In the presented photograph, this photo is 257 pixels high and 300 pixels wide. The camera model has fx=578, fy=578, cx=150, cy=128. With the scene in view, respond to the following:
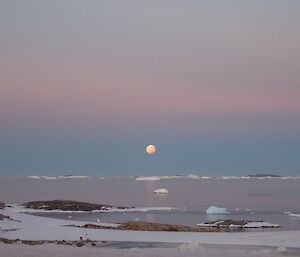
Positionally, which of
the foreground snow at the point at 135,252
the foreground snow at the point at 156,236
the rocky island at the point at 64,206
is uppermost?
the rocky island at the point at 64,206

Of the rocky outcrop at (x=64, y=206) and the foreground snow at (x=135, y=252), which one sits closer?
the foreground snow at (x=135, y=252)

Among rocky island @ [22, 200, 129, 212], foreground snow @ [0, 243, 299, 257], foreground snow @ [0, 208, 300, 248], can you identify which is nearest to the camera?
foreground snow @ [0, 243, 299, 257]

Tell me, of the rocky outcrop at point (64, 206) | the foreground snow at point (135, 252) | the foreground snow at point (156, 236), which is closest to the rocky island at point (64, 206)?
the rocky outcrop at point (64, 206)

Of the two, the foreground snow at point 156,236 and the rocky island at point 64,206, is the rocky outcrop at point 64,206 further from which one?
the foreground snow at point 156,236

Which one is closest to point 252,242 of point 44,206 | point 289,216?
point 289,216

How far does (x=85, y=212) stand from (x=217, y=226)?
18.2 metres

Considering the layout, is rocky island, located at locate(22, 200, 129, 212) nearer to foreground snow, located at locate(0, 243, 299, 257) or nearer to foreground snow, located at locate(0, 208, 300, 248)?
foreground snow, located at locate(0, 208, 300, 248)

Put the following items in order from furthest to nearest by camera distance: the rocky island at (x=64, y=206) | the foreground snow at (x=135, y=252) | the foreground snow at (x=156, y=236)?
1. the rocky island at (x=64, y=206)
2. the foreground snow at (x=156, y=236)
3. the foreground snow at (x=135, y=252)

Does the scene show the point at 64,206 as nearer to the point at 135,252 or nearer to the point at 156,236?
the point at 156,236

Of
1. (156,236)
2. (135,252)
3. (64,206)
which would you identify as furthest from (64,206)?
(135,252)

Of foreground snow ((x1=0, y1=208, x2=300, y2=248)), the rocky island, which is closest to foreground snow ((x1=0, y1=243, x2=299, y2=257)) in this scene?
foreground snow ((x1=0, y1=208, x2=300, y2=248))

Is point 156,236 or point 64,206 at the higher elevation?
point 64,206

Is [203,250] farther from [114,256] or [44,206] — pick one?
[44,206]

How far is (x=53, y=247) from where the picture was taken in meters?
22.6
